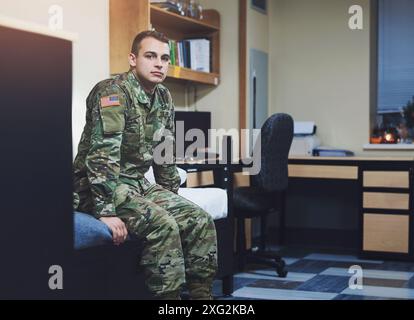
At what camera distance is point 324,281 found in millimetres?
3834

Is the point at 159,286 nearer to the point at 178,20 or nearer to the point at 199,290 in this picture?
the point at 199,290

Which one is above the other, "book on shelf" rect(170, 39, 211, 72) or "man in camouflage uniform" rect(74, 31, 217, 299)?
"book on shelf" rect(170, 39, 211, 72)

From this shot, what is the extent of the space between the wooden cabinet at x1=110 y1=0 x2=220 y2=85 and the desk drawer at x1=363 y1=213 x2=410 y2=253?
64.4 inches

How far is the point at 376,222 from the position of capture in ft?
15.2

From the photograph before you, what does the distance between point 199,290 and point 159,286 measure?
230 millimetres

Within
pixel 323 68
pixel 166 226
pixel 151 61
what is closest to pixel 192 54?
pixel 323 68

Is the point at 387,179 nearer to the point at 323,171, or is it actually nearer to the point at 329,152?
the point at 323,171

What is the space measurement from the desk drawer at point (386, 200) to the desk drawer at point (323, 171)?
18 centimetres

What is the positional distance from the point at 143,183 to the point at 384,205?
256cm

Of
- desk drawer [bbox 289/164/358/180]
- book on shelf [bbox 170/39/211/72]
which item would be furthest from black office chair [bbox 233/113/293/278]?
book on shelf [bbox 170/39/211/72]

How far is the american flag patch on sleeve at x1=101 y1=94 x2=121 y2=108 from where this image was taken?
7.69ft

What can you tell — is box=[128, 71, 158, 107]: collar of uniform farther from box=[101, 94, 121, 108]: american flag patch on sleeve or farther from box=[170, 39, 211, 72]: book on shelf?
box=[170, 39, 211, 72]: book on shelf
